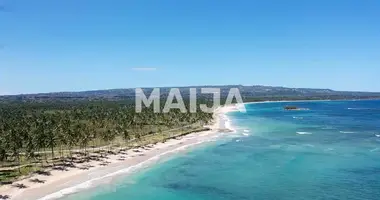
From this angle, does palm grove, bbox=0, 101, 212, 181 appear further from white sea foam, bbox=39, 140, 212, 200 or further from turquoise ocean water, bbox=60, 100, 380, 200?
turquoise ocean water, bbox=60, 100, 380, 200

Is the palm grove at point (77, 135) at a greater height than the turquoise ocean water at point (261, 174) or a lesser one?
greater

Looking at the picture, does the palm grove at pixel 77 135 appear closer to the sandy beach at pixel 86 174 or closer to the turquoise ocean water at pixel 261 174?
the sandy beach at pixel 86 174

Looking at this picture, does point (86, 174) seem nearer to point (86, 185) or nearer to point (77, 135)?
point (86, 185)

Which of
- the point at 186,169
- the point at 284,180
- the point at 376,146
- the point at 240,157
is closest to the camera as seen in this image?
the point at 284,180

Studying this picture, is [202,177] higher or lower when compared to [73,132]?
lower

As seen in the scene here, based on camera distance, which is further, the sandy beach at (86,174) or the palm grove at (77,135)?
the palm grove at (77,135)

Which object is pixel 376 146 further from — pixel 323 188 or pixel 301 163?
pixel 323 188

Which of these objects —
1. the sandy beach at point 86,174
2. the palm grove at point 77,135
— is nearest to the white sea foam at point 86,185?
the sandy beach at point 86,174

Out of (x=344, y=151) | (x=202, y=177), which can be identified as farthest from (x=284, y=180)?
(x=344, y=151)

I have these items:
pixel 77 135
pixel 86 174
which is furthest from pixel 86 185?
pixel 77 135
